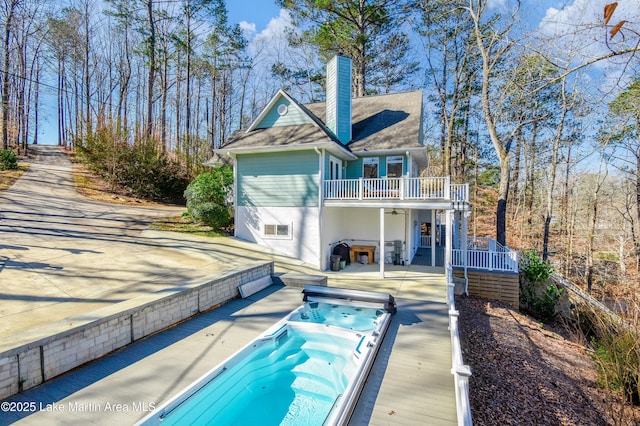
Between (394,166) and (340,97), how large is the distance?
13.7 ft

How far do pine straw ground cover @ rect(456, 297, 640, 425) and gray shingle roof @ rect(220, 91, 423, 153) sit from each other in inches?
283

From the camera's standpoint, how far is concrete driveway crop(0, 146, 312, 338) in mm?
6035

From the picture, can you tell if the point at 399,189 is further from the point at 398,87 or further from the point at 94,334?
the point at 398,87

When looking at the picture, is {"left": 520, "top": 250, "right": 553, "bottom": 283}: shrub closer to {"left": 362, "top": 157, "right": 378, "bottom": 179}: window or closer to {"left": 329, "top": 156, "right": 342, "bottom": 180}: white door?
{"left": 362, "top": 157, "right": 378, "bottom": 179}: window

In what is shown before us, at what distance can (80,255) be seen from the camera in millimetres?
8781

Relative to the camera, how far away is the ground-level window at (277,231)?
504 inches

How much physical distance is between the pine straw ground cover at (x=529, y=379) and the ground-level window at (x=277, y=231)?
683 centimetres

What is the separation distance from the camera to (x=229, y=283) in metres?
7.98

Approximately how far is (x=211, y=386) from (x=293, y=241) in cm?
846

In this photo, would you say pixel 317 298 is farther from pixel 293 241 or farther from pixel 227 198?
pixel 227 198

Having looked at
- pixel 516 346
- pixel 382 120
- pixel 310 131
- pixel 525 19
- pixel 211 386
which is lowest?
pixel 516 346

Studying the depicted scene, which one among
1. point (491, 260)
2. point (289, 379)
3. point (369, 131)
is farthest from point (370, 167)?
point (289, 379)

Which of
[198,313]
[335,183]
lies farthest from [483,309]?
[198,313]

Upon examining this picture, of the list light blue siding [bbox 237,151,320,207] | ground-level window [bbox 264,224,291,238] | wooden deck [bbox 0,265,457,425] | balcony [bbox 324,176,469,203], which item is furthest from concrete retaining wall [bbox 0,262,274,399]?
balcony [bbox 324,176,469,203]
